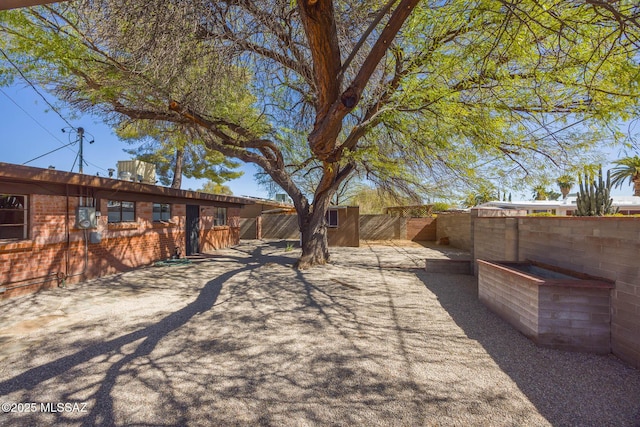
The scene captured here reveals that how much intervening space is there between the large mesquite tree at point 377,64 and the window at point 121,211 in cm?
275

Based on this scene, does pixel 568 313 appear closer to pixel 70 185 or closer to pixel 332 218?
pixel 70 185

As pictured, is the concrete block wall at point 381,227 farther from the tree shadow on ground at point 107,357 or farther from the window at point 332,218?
the tree shadow on ground at point 107,357

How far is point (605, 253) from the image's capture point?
3803 millimetres

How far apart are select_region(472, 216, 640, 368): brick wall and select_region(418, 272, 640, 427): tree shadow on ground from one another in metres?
0.39

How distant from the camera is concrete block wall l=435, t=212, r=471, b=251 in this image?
15.1 meters

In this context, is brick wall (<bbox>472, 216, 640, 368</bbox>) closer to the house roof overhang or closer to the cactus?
the cactus

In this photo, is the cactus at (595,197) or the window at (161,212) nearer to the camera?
the cactus at (595,197)

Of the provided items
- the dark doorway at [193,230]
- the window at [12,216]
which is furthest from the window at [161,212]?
the window at [12,216]

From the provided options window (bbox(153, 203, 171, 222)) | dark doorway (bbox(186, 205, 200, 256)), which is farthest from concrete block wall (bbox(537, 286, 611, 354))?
dark doorway (bbox(186, 205, 200, 256))

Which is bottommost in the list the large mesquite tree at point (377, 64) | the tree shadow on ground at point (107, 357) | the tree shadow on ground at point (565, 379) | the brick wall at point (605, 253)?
the tree shadow on ground at point (107, 357)

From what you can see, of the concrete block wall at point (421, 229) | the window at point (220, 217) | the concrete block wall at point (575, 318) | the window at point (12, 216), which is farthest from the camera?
the concrete block wall at point (421, 229)

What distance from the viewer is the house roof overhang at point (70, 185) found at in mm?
5844

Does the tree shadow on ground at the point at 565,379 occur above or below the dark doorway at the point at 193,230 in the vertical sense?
below

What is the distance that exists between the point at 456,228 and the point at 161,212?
47.9 ft
